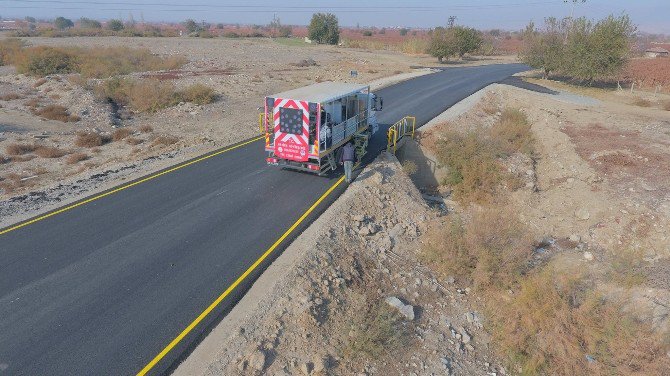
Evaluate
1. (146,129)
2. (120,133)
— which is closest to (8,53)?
(120,133)

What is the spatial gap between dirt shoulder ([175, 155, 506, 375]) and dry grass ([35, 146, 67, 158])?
1723 centimetres

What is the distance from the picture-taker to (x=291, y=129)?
14.3 meters

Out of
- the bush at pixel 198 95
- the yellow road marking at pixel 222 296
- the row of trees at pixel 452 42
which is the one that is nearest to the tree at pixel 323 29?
the row of trees at pixel 452 42

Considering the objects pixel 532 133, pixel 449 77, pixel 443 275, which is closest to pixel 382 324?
pixel 443 275

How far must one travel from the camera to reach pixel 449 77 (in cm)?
4262

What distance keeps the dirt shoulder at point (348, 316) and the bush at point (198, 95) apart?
2227cm

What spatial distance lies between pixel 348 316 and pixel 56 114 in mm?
28516

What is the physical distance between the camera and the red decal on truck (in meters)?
13.9

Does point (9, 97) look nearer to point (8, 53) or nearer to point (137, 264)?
point (8, 53)

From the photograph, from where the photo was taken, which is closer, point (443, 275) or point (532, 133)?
point (443, 275)

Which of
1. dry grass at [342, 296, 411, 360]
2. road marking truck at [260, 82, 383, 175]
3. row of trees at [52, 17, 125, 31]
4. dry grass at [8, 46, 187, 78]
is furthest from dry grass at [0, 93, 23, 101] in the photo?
row of trees at [52, 17, 125, 31]

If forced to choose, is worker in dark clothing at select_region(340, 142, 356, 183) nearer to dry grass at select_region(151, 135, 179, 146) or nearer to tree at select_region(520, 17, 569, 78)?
dry grass at select_region(151, 135, 179, 146)

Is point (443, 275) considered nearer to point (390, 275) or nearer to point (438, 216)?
point (390, 275)

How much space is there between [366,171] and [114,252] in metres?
9.14
